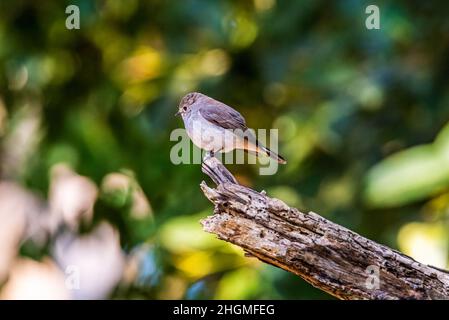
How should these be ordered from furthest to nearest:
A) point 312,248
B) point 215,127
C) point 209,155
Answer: point 215,127, point 209,155, point 312,248

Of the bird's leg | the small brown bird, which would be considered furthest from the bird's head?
the bird's leg

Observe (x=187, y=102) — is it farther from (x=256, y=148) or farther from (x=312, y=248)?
(x=312, y=248)

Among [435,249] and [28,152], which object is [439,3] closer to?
[435,249]

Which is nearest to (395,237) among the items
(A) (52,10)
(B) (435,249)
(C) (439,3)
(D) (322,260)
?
(B) (435,249)

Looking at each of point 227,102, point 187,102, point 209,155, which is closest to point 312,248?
point 209,155

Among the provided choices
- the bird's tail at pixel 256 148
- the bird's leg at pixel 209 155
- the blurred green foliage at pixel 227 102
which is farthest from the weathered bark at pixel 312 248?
the blurred green foliage at pixel 227 102

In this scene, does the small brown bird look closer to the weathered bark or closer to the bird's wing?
the bird's wing

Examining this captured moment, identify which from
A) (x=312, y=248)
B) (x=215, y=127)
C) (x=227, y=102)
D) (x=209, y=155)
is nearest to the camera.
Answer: (x=312, y=248)
